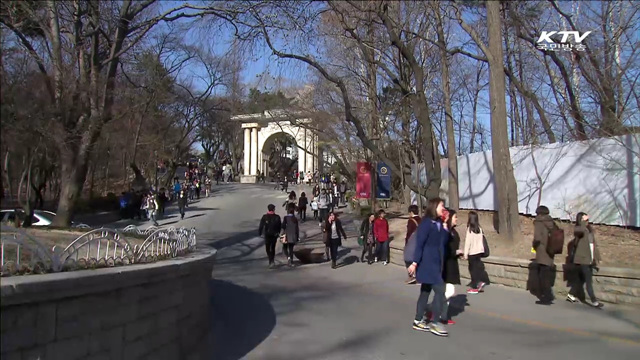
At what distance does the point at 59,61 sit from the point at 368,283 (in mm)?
7544

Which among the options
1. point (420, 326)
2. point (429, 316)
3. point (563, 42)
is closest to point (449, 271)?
point (429, 316)

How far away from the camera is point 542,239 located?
367 inches

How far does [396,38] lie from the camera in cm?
1469

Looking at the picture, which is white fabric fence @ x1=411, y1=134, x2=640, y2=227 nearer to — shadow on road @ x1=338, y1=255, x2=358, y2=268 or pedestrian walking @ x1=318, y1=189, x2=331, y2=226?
shadow on road @ x1=338, y1=255, x2=358, y2=268

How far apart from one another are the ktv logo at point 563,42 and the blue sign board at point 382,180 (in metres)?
7.68

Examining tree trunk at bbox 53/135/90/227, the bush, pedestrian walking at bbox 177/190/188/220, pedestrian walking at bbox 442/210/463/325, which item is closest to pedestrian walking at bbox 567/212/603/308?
pedestrian walking at bbox 442/210/463/325

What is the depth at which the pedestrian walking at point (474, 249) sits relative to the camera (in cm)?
1040

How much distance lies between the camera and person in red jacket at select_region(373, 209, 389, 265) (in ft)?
47.4

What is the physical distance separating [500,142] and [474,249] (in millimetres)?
3709

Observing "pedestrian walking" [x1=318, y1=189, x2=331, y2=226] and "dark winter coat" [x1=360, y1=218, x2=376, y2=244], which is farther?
"pedestrian walking" [x1=318, y1=189, x2=331, y2=226]

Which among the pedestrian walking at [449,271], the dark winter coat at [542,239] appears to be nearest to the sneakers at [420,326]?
the pedestrian walking at [449,271]

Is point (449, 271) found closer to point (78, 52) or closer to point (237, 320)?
point (237, 320)

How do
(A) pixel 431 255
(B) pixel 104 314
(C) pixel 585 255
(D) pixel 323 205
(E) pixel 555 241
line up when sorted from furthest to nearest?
1. (D) pixel 323 205
2. (E) pixel 555 241
3. (C) pixel 585 255
4. (A) pixel 431 255
5. (B) pixel 104 314

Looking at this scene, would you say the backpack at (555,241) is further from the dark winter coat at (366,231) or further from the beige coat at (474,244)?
the dark winter coat at (366,231)
